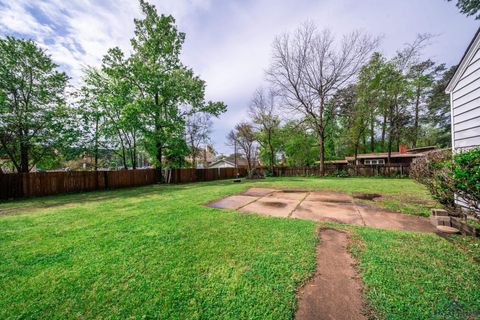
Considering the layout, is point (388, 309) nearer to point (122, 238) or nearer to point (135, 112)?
point (122, 238)

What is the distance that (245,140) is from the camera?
3125 cm

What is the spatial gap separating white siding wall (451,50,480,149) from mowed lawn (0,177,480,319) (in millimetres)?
2577

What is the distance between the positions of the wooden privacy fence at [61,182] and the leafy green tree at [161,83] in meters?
2.76

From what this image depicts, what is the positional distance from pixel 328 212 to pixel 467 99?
3786 mm

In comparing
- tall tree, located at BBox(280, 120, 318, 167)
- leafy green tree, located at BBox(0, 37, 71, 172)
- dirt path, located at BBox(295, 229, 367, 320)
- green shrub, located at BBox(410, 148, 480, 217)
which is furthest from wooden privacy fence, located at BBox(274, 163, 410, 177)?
leafy green tree, located at BBox(0, 37, 71, 172)

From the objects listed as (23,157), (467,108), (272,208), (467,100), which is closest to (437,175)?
(467,108)

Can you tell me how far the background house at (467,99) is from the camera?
11.8 ft

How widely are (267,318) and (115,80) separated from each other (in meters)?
17.1

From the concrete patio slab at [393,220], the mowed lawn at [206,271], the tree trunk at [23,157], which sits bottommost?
the concrete patio slab at [393,220]

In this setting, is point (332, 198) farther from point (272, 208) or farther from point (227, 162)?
point (227, 162)

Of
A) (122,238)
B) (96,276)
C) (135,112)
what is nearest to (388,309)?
(96,276)

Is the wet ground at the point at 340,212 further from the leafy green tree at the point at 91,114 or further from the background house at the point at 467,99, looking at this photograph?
the leafy green tree at the point at 91,114

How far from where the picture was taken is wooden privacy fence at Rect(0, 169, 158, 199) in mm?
Answer: 8266

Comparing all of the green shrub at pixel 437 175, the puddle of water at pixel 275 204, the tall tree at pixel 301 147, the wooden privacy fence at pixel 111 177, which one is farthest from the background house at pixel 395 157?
the puddle of water at pixel 275 204
